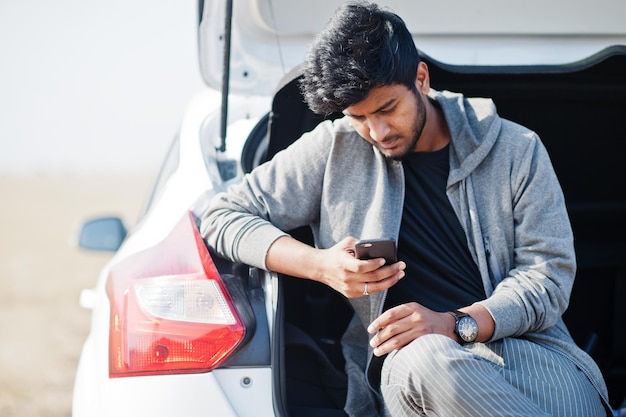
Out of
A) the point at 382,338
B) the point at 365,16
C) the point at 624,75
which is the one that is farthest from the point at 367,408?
the point at 624,75

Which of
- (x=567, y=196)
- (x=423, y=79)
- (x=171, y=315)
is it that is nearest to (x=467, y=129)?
(x=423, y=79)

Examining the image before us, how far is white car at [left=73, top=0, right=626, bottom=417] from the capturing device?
1883mm

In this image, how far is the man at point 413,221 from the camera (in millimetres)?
1967

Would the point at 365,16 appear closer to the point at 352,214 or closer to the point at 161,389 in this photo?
the point at 352,214

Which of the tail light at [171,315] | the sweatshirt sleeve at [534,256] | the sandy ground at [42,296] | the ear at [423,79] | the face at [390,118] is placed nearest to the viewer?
the tail light at [171,315]

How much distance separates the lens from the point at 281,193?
2.31 meters

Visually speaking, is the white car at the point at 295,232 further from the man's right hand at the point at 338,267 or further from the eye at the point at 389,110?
the eye at the point at 389,110

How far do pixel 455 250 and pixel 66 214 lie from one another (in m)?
12.2

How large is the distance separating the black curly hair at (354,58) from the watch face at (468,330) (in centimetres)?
64

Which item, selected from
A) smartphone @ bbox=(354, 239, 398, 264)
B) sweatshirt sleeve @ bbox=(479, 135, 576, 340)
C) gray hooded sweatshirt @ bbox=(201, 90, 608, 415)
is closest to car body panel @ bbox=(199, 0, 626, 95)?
gray hooded sweatshirt @ bbox=(201, 90, 608, 415)

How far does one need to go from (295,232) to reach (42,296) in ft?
17.7

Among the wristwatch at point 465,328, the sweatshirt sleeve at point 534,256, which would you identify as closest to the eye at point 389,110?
the sweatshirt sleeve at point 534,256

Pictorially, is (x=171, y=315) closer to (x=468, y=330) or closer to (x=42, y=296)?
(x=468, y=330)

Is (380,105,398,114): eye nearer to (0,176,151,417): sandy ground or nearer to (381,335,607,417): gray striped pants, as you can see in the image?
(381,335,607,417): gray striped pants
